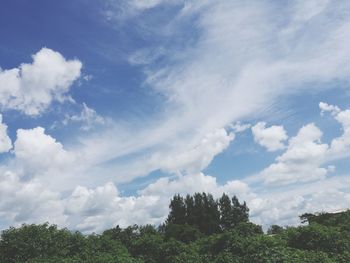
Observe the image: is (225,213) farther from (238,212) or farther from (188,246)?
(188,246)

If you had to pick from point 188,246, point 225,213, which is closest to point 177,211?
point 225,213

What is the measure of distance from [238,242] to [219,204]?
56.1 meters

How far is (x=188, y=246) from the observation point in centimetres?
3669

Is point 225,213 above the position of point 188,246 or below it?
above

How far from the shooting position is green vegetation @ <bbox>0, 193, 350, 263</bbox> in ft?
80.9

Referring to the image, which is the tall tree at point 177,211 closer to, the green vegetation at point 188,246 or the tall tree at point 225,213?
the tall tree at point 225,213

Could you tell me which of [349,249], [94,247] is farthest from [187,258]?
[94,247]

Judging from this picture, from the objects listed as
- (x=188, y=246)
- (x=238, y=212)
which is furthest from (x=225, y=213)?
(x=188, y=246)

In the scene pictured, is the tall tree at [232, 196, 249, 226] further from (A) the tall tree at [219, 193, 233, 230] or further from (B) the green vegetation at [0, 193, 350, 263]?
(B) the green vegetation at [0, 193, 350, 263]

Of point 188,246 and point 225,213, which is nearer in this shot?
point 188,246

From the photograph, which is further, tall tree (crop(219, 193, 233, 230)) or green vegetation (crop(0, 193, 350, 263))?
tall tree (crop(219, 193, 233, 230))

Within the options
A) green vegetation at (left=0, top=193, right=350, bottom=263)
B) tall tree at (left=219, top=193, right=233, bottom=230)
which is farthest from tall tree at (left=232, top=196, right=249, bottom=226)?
green vegetation at (left=0, top=193, right=350, bottom=263)

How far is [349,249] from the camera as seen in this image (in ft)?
85.1

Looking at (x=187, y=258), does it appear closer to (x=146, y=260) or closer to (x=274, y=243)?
(x=274, y=243)
